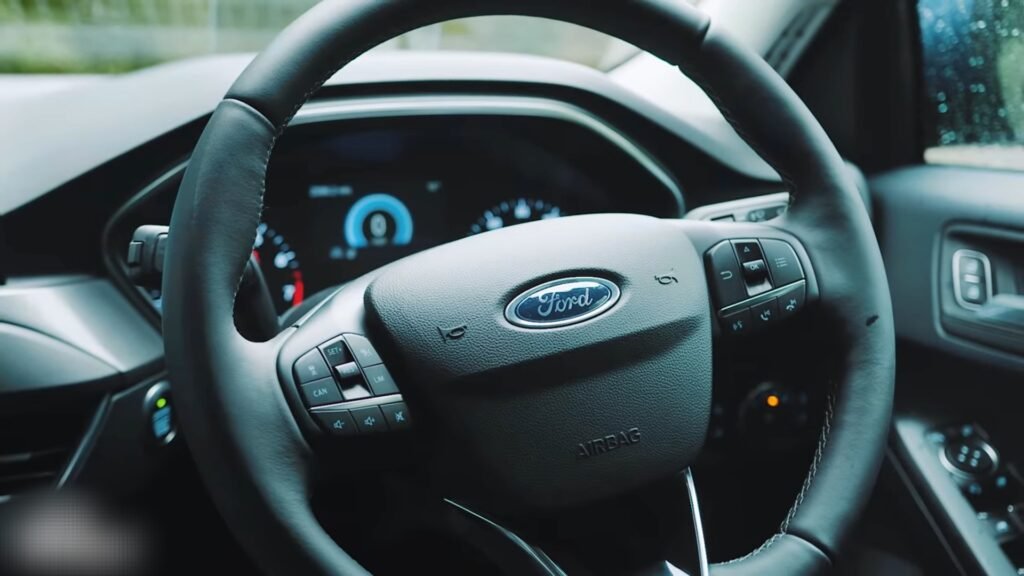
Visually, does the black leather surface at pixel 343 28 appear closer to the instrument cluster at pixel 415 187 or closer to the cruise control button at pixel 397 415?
the cruise control button at pixel 397 415

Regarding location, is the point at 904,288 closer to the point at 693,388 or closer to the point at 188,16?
the point at 693,388

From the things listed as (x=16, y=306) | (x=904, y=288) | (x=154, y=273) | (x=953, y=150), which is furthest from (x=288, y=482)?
(x=953, y=150)

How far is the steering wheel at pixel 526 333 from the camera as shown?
0.78 meters

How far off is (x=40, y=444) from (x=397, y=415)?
0.56 metres

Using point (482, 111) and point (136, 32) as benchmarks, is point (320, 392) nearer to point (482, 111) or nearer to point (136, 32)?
point (482, 111)

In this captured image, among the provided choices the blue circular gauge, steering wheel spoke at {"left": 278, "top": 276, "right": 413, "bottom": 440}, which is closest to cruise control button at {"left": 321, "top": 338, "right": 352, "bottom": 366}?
steering wheel spoke at {"left": 278, "top": 276, "right": 413, "bottom": 440}

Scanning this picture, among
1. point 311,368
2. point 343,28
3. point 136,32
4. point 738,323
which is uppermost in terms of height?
point 136,32

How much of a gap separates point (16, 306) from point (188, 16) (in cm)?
60

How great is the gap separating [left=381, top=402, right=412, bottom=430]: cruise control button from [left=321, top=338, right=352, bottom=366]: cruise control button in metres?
0.06

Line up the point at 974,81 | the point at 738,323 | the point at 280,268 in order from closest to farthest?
the point at 738,323
the point at 280,268
the point at 974,81

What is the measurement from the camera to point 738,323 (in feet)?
3.38

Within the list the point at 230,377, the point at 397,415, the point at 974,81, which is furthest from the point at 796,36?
the point at 230,377

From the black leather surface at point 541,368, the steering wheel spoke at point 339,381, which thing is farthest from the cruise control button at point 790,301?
the steering wheel spoke at point 339,381

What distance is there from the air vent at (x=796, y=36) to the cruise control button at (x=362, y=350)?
1.13 meters
